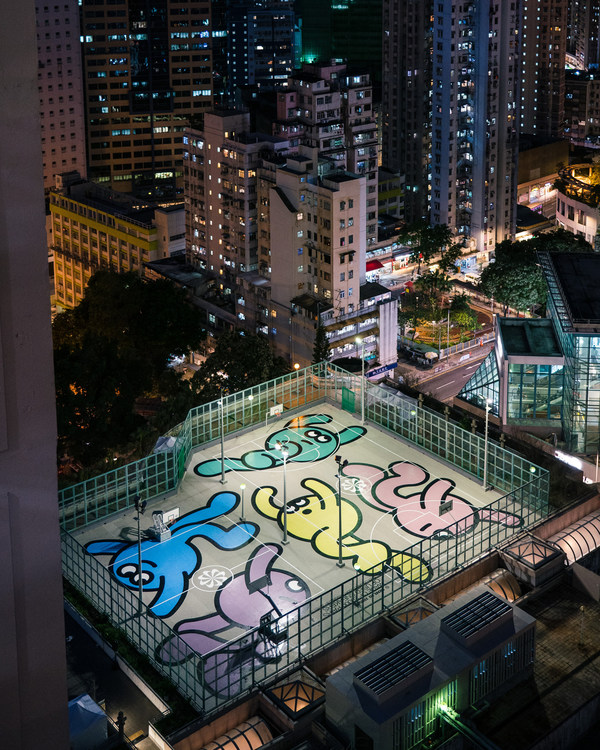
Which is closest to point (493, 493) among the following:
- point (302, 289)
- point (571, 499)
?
point (571, 499)

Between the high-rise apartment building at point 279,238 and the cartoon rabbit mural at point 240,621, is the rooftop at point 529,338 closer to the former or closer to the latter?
the high-rise apartment building at point 279,238

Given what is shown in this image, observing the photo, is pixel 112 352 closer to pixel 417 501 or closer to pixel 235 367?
pixel 235 367

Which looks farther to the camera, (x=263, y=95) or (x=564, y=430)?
(x=263, y=95)

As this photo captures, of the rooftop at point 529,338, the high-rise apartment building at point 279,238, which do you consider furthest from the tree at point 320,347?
the rooftop at point 529,338

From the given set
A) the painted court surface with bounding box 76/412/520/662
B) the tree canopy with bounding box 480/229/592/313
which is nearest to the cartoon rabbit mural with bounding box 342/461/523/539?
the painted court surface with bounding box 76/412/520/662

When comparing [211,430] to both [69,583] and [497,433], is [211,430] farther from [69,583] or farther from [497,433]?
[497,433]

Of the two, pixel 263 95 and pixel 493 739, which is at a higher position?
pixel 263 95

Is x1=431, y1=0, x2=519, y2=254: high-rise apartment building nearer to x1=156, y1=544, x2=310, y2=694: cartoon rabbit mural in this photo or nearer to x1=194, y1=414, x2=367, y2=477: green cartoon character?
x1=194, y1=414, x2=367, y2=477: green cartoon character
